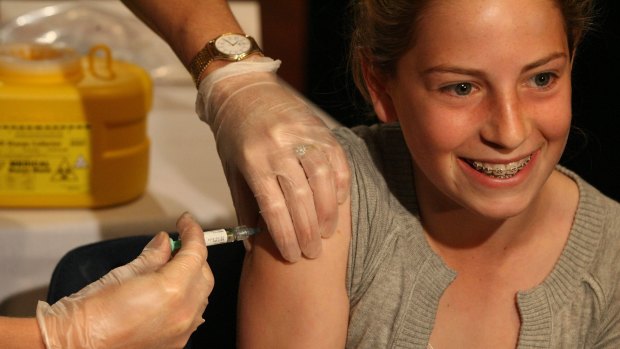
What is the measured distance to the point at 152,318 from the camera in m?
1.21

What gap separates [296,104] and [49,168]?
76 centimetres

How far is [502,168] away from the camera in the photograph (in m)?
1.34

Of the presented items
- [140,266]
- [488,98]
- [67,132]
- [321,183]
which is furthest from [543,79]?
[67,132]

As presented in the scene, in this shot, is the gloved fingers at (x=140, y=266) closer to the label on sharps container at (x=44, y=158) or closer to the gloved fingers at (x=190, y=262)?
the gloved fingers at (x=190, y=262)

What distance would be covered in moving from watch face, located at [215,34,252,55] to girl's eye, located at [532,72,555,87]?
1.62 feet

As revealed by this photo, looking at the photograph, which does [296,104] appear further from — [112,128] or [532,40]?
[112,128]

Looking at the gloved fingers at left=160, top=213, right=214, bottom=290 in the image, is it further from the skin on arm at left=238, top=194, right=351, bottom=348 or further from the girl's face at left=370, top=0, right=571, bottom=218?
the girl's face at left=370, top=0, right=571, bottom=218

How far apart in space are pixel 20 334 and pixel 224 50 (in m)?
0.61

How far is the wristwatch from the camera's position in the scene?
5.06ft

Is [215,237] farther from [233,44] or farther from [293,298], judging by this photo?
[233,44]

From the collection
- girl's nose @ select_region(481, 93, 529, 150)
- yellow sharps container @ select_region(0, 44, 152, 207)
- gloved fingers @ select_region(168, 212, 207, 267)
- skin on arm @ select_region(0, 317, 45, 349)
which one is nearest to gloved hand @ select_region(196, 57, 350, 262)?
gloved fingers @ select_region(168, 212, 207, 267)

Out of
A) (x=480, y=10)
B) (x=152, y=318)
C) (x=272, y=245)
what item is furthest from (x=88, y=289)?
(x=480, y=10)

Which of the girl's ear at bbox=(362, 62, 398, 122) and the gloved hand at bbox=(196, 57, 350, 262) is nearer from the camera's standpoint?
the gloved hand at bbox=(196, 57, 350, 262)

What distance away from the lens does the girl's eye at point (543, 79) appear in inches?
52.0
